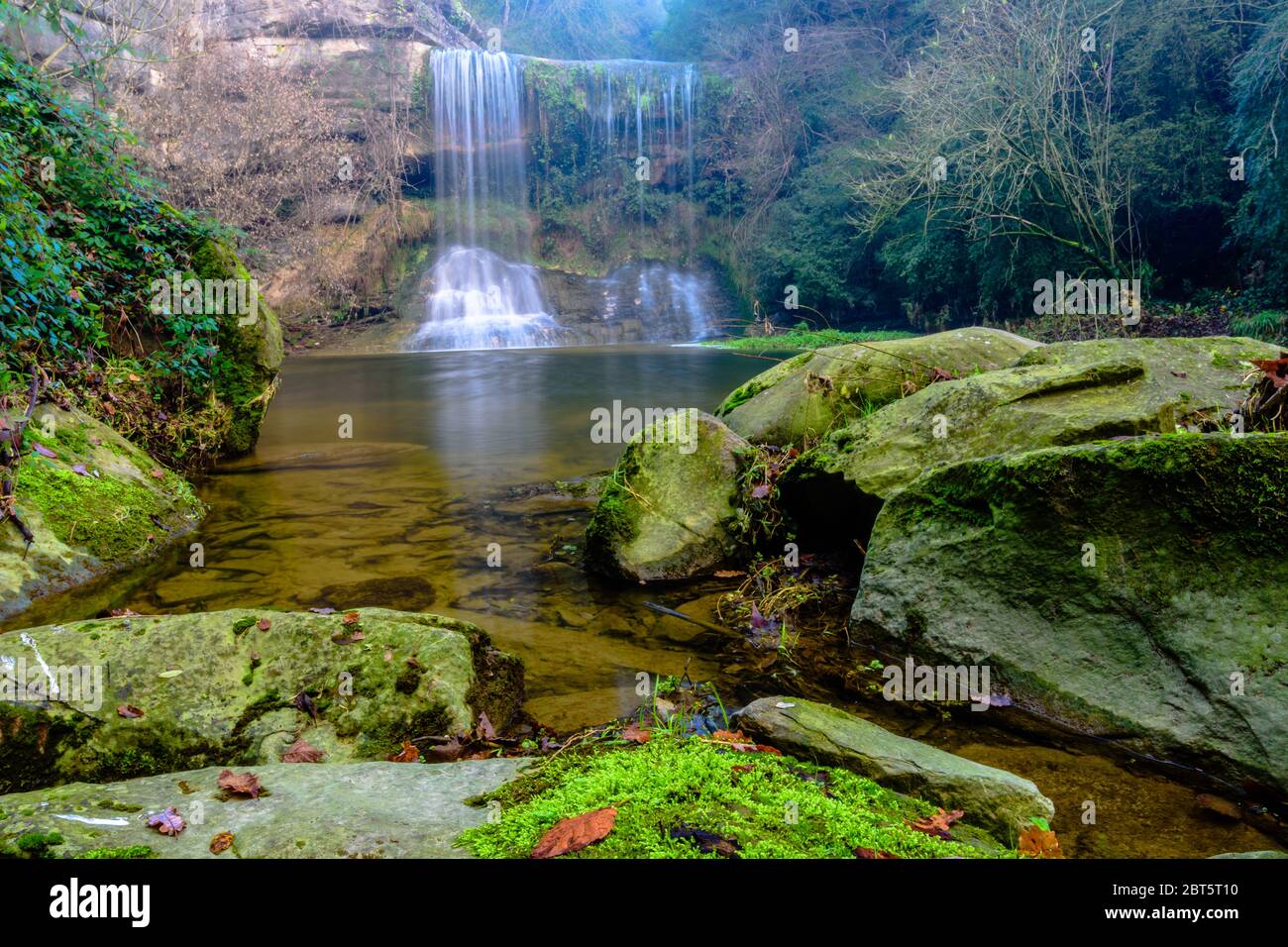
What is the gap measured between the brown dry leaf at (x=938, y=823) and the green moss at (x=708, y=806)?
0.10 ft

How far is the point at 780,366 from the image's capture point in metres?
7.33

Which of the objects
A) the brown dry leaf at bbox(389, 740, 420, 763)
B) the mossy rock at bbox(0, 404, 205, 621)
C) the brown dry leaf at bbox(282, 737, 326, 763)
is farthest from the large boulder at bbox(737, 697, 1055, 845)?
the mossy rock at bbox(0, 404, 205, 621)

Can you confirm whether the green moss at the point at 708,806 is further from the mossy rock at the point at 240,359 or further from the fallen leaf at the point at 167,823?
the mossy rock at the point at 240,359

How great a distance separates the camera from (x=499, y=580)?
5.24 m

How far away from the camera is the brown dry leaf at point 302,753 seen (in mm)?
2716

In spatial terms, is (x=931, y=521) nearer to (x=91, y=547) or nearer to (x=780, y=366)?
(x=780, y=366)

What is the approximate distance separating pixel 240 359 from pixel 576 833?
333 inches

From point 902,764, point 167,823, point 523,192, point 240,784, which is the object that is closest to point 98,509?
point 240,784

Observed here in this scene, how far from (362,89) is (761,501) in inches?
1357

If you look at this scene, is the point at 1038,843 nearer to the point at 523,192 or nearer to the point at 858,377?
the point at 858,377

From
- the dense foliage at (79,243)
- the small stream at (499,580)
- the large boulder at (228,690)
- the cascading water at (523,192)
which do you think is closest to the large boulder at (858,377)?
the small stream at (499,580)

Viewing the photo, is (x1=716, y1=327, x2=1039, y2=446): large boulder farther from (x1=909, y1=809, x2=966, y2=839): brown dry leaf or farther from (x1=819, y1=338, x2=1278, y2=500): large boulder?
(x1=909, y1=809, x2=966, y2=839): brown dry leaf

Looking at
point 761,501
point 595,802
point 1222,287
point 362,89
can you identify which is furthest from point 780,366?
point 362,89

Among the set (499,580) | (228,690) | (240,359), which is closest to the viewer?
(228,690)
